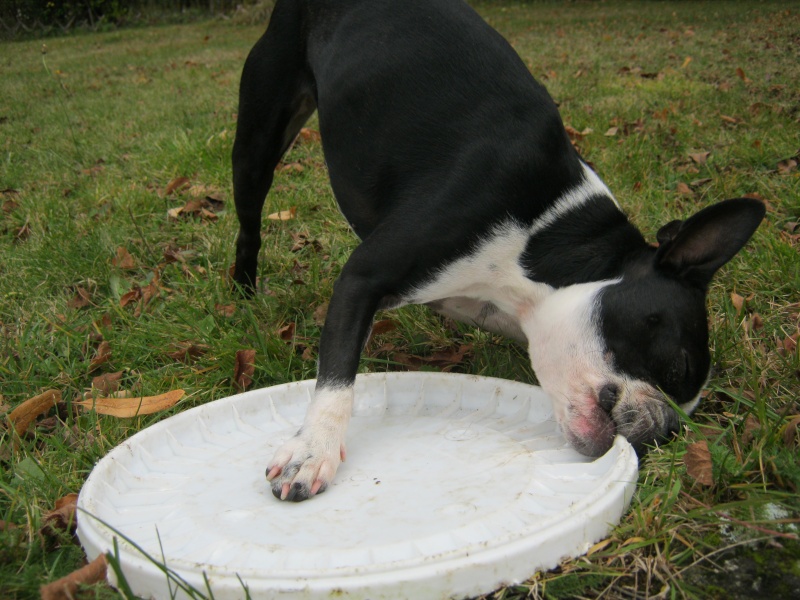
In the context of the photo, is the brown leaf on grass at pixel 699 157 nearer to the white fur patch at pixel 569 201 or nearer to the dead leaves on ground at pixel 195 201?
the white fur patch at pixel 569 201

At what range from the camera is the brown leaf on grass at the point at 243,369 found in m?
2.99

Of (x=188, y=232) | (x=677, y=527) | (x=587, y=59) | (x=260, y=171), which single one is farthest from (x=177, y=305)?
(x=587, y=59)

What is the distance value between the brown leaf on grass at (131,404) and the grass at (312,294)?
0.04m

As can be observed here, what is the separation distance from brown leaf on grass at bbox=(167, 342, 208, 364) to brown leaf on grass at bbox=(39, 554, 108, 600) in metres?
1.40

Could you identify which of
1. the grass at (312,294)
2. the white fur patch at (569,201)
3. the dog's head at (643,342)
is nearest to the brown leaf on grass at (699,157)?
the grass at (312,294)

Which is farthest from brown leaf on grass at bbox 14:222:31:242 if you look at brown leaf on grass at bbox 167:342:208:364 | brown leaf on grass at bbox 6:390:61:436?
brown leaf on grass at bbox 6:390:61:436

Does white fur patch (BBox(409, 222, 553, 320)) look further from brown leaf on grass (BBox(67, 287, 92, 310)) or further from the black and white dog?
brown leaf on grass (BBox(67, 287, 92, 310))

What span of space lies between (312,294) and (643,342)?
1717 mm

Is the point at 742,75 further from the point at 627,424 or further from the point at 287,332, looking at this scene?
the point at 627,424

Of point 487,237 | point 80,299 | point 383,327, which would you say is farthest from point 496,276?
point 80,299

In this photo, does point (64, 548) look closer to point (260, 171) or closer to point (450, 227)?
point (450, 227)

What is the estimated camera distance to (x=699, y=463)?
205 centimetres

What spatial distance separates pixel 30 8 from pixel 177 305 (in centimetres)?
2005

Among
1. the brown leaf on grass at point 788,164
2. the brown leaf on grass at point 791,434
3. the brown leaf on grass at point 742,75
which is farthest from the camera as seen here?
Answer: the brown leaf on grass at point 742,75
